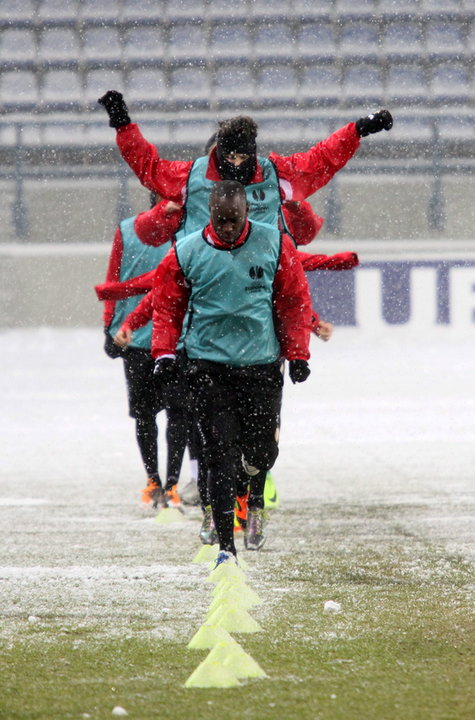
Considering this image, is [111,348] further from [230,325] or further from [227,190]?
[227,190]

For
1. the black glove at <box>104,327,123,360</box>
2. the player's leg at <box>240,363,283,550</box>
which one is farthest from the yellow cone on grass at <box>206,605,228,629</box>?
the black glove at <box>104,327,123,360</box>

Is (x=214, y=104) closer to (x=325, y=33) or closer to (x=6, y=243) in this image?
(x=325, y=33)

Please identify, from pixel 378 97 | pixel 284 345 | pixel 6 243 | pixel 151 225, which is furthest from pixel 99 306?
pixel 284 345

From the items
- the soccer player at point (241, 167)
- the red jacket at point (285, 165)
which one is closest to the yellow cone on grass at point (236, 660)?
the soccer player at point (241, 167)

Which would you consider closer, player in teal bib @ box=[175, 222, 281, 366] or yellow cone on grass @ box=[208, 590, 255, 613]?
yellow cone on grass @ box=[208, 590, 255, 613]

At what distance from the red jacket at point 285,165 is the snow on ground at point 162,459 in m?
1.56

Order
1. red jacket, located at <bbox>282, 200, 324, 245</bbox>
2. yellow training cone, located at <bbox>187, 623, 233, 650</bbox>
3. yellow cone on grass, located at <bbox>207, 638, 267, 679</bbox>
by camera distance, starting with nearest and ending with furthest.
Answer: yellow cone on grass, located at <bbox>207, 638, 267, 679</bbox>
yellow training cone, located at <bbox>187, 623, 233, 650</bbox>
red jacket, located at <bbox>282, 200, 324, 245</bbox>

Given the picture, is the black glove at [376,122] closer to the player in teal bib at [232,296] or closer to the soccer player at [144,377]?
the player in teal bib at [232,296]

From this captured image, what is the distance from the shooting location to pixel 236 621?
357 cm

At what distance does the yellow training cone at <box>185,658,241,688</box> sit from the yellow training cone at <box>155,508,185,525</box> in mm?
2788

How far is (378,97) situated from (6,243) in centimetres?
563

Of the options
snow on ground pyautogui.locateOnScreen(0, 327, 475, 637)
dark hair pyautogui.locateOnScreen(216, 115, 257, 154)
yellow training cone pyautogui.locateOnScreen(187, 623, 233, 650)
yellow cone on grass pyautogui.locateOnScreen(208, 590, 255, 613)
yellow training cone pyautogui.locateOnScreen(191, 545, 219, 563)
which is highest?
dark hair pyautogui.locateOnScreen(216, 115, 257, 154)

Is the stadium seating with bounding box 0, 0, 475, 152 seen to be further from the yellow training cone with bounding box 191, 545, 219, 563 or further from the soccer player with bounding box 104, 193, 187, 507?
the yellow training cone with bounding box 191, 545, 219, 563

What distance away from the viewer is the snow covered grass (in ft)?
9.48
